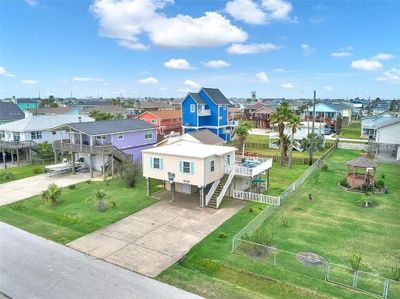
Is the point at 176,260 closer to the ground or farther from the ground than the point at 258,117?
closer to the ground

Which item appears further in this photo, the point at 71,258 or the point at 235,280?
the point at 71,258

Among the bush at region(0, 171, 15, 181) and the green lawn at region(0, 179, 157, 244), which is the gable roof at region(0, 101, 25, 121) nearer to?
the bush at region(0, 171, 15, 181)

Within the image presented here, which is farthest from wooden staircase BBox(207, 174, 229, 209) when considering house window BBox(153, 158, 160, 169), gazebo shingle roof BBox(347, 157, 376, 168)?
gazebo shingle roof BBox(347, 157, 376, 168)

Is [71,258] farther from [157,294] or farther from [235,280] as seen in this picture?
[235,280]

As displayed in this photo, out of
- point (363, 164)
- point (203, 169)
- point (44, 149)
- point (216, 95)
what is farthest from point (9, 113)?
point (363, 164)

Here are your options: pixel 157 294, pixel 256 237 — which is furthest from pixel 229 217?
pixel 157 294

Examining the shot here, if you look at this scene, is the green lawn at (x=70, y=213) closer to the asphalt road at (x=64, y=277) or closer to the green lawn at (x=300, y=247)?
the asphalt road at (x=64, y=277)

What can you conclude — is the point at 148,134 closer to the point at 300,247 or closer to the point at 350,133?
the point at 300,247
